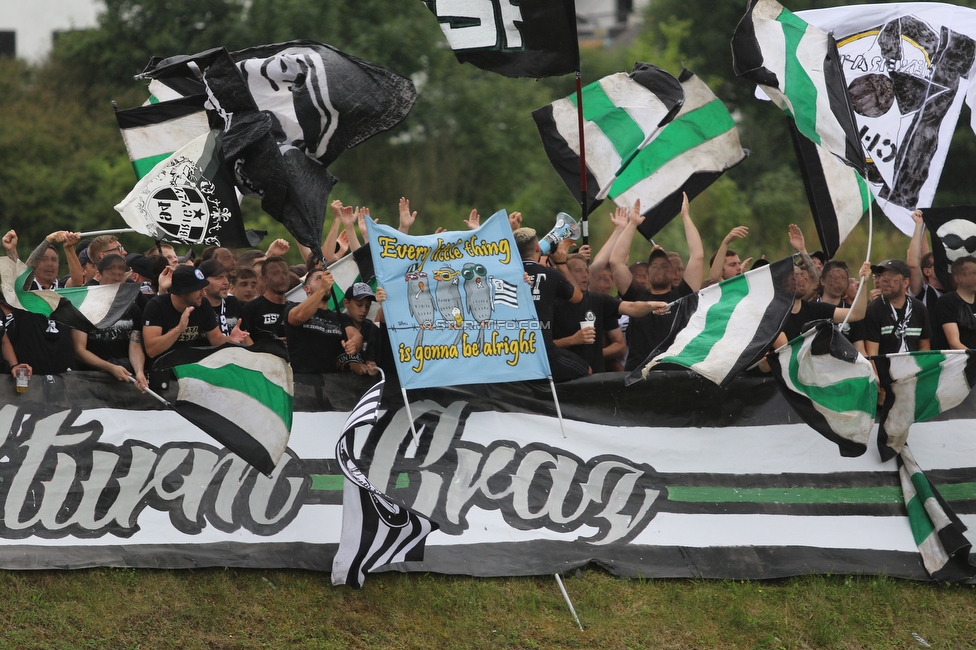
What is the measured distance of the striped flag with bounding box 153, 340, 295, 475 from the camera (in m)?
7.68

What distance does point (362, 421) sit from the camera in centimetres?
736

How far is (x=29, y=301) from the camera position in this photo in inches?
316

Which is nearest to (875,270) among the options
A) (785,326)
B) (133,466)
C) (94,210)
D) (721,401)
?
(785,326)

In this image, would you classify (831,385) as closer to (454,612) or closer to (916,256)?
(916,256)

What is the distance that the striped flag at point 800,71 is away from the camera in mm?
8750

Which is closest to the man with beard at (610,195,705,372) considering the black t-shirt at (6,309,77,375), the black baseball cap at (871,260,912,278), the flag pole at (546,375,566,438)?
the flag pole at (546,375,566,438)

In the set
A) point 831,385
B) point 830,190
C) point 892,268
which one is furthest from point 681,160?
point 831,385

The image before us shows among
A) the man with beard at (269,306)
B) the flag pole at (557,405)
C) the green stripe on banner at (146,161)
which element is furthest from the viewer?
the green stripe on banner at (146,161)

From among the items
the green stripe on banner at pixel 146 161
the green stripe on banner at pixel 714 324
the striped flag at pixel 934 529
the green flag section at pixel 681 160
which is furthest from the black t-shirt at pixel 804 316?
the green stripe on banner at pixel 146 161

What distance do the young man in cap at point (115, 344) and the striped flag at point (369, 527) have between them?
5.47ft

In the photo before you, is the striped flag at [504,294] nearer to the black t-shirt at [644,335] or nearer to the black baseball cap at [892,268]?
the black t-shirt at [644,335]

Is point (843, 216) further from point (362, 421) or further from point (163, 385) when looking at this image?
point (163, 385)

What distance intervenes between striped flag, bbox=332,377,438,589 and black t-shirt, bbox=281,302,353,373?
0.84 m

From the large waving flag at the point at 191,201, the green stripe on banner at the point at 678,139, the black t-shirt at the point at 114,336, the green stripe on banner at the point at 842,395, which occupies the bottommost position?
the green stripe on banner at the point at 842,395
